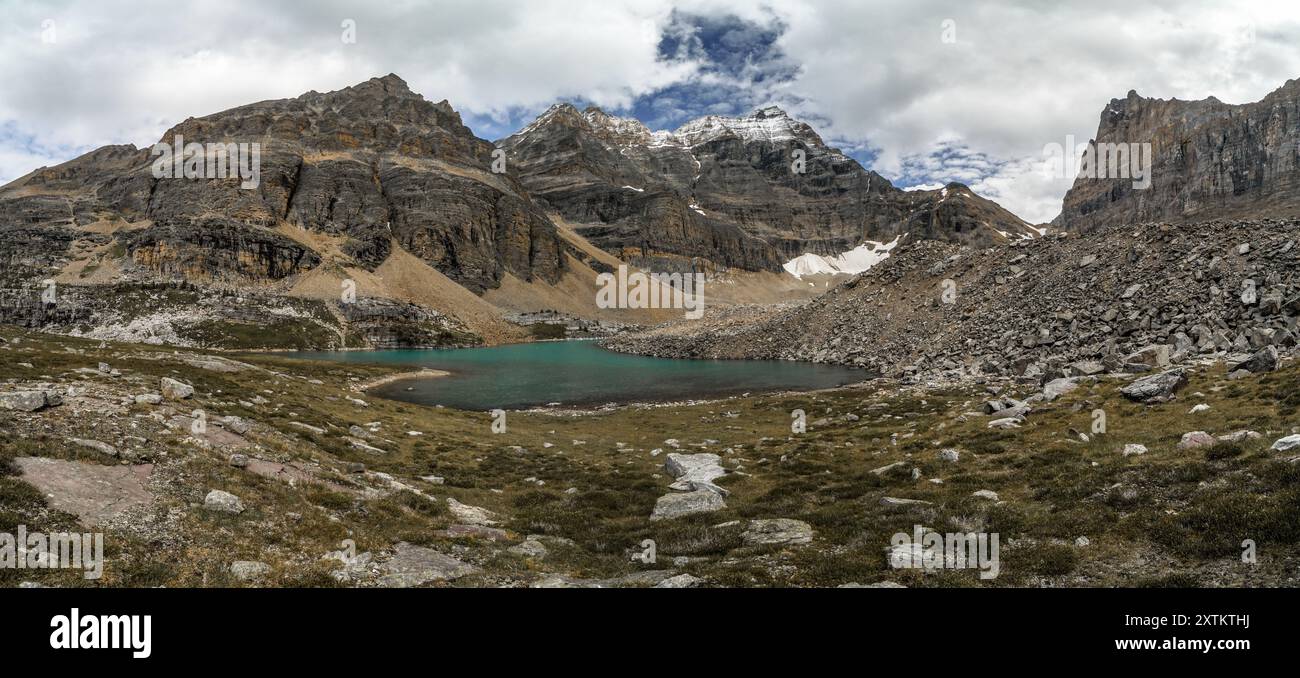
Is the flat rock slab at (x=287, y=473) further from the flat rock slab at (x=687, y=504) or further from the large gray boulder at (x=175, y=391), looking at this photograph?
the flat rock slab at (x=687, y=504)

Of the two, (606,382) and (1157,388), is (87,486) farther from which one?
(606,382)

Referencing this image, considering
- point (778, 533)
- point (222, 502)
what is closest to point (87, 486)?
point (222, 502)

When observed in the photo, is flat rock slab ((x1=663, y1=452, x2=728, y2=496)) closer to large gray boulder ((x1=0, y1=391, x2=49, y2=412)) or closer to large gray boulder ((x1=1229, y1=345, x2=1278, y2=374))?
large gray boulder ((x1=0, y1=391, x2=49, y2=412))

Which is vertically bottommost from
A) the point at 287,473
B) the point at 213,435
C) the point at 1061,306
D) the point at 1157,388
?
the point at 287,473

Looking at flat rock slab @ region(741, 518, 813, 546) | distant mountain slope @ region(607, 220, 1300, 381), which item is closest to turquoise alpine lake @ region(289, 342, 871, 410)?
distant mountain slope @ region(607, 220, 1300, 381)

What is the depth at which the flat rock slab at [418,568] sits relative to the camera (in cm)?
1094

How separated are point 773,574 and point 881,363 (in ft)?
218

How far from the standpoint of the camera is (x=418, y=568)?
464 inches

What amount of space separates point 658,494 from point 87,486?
15.6m

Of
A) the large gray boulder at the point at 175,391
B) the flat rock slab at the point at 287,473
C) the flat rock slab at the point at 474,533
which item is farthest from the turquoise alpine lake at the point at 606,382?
the flat rock slab at the point at 474,533

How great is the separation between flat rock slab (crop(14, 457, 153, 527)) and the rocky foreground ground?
0.06m

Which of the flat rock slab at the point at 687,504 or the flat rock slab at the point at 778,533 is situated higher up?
the flat rock slab at the point at 778,533

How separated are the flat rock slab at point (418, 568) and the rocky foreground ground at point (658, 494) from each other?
78 millimetres
